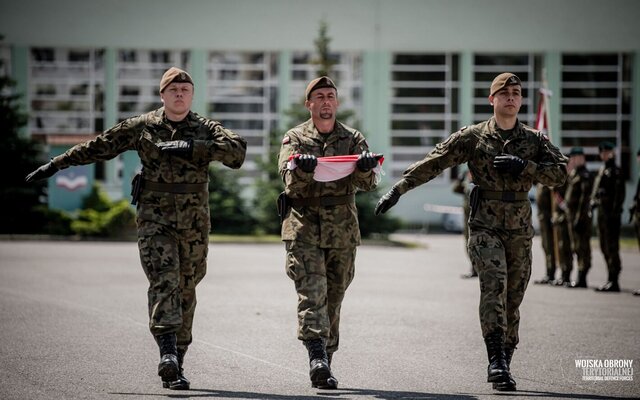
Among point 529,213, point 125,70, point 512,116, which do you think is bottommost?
point 529,213

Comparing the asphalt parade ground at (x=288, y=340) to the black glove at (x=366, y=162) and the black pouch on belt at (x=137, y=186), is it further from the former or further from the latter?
the black glove at (x=366, y=162)

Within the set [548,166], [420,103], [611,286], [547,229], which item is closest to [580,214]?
[547,229]

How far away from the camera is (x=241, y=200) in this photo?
3097 centimetres

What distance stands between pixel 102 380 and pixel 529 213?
132 inches

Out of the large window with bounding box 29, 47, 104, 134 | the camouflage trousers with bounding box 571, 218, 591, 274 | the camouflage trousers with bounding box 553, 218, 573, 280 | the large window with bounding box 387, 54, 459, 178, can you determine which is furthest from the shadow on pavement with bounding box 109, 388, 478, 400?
the large window with bounding box 29, 47, 104, 134

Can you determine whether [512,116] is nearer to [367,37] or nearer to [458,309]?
[458,309]

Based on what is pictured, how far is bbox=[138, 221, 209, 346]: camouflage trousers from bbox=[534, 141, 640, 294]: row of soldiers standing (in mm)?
9531

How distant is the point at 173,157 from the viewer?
7570 mm

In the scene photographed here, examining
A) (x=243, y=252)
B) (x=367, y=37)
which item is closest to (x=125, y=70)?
(x=367, y=37)

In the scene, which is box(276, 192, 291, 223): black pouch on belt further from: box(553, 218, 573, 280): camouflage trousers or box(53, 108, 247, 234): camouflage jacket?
box(553, 218, 573, 280): camouflage trousers

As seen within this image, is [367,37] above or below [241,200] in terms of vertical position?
above

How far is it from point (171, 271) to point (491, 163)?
96.0 inches

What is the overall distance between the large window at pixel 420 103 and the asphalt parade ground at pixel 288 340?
23.6 m

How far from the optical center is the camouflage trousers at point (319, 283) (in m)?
7.51
